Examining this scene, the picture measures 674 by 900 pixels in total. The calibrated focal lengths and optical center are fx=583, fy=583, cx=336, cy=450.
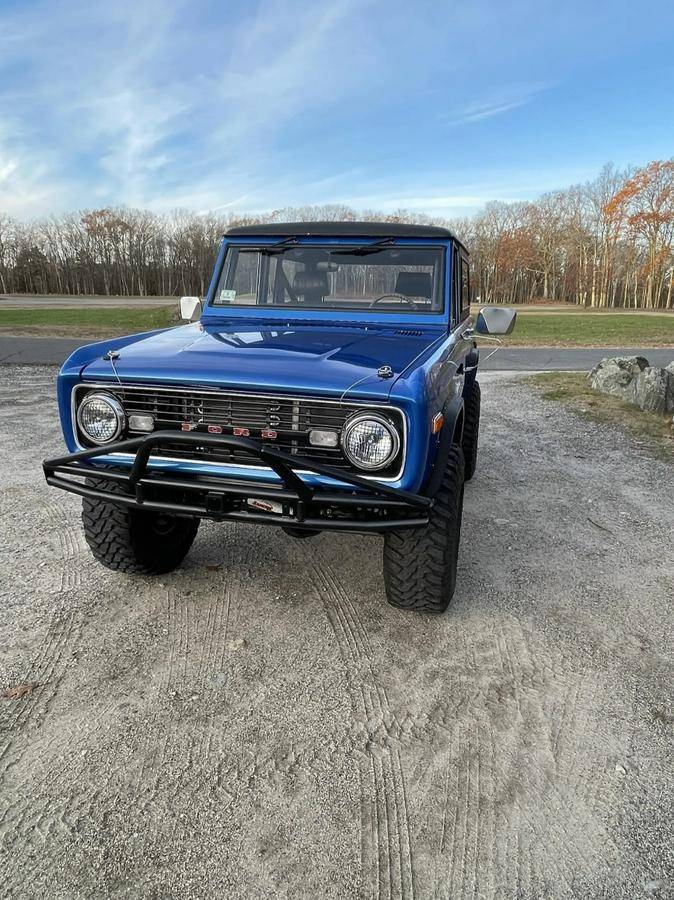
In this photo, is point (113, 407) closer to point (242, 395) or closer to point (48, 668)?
point (242, 395)

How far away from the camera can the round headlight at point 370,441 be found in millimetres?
2412

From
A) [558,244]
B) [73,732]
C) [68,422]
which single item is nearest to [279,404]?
[68,422]

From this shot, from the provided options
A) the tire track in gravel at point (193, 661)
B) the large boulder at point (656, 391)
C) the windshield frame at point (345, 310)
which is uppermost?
the windshield frame at point (345, 310)

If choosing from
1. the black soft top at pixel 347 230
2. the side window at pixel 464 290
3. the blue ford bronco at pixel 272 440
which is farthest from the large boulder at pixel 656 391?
the blue ford bronco at pixel 272 440

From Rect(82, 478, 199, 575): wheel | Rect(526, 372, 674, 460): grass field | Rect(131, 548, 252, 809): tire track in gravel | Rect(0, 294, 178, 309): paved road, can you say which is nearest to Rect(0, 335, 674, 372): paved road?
Rect(526, 372, 674, 460): grass field

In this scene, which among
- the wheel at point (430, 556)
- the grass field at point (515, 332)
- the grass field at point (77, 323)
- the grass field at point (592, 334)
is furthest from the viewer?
the grass field at point (592, 334)

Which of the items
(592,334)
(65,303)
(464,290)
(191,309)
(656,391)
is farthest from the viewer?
(65,303)

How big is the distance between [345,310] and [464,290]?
1.36 m

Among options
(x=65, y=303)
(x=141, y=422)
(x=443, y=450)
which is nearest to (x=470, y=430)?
(x=443, y=450)

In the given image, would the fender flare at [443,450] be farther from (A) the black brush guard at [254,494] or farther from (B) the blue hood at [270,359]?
(B) the blue hood at [270,359]

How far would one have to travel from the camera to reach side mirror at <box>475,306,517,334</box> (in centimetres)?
391

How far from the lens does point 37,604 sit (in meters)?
3.14

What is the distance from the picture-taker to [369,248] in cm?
370

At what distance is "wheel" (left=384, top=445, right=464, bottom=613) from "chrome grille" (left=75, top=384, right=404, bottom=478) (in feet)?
1.44
